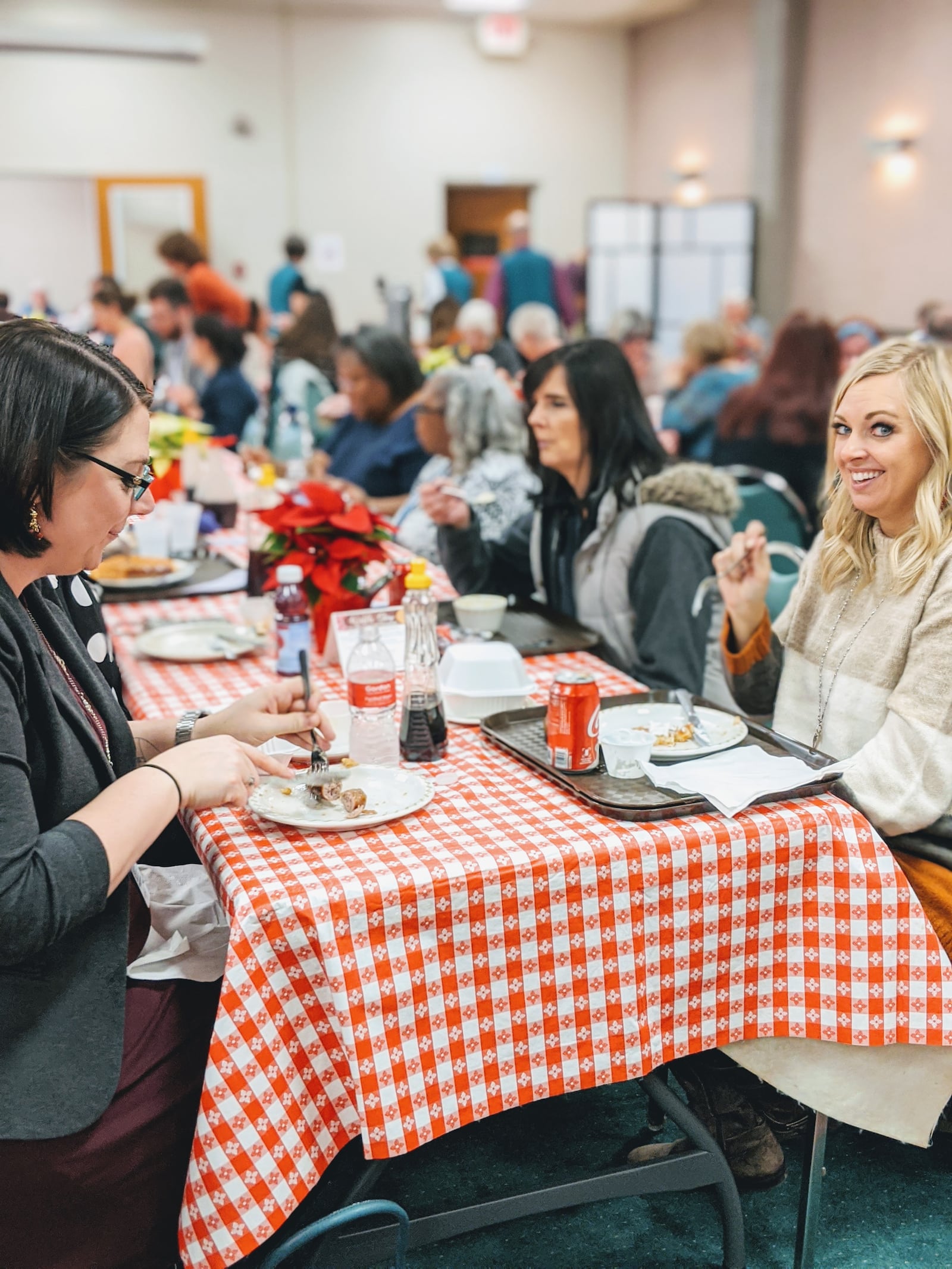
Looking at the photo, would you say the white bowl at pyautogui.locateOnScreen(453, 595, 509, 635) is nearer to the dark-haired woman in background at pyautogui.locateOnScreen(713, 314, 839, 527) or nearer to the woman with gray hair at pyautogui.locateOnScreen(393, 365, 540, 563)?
the woman with gray hair at pyautogui.locateOnScreen(393, 365, 540, 563)

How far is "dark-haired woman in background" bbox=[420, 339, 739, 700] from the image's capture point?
2340 millimetres

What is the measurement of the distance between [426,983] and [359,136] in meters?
11.5

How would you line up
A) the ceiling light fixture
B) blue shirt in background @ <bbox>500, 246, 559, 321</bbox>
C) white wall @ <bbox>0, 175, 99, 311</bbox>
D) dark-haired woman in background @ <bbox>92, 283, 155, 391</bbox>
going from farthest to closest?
white wall @ <bbox>0, 175, 99, 311</bbox> → the ceiling light fixture → blue shirt in background @ <bbox>500, 246, 559, 321</bbox> → dark-haired woman in background @ <bbox>92, 283, 155, 391</bbox>

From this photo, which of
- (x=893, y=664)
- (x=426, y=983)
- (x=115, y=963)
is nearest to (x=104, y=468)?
(x=115, y=963)

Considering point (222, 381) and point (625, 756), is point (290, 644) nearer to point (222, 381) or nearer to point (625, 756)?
point (625, 756)

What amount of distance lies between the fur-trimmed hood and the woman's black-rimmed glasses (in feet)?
4.07

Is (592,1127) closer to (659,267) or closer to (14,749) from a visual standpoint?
(14,749)

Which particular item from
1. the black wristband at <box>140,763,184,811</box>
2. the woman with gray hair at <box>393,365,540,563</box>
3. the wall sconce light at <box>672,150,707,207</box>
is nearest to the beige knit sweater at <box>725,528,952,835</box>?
the black wristband at <box>140,763,184,811</box>

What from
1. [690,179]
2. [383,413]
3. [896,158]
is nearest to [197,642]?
[383,413]

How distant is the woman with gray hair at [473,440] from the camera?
11.0 feet

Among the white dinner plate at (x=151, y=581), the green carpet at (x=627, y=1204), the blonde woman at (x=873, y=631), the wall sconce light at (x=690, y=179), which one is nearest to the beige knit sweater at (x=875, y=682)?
the blonde woman at (x=873, y=631)

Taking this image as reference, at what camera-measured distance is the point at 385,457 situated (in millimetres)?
4391

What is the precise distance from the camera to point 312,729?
1.70 meters

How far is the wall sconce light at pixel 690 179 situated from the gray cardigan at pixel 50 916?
11.2 meters
